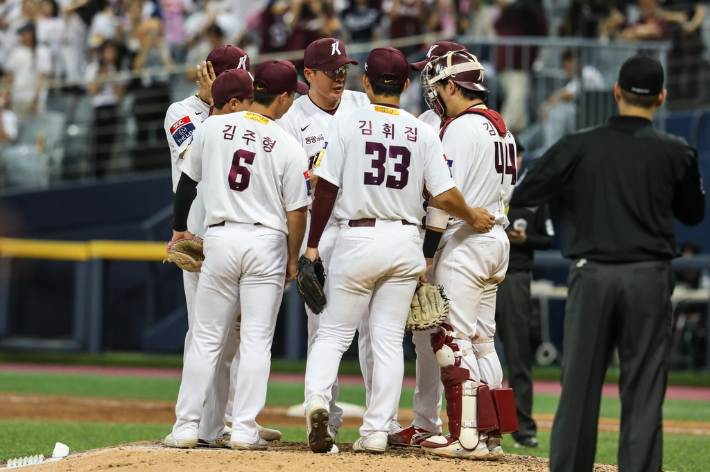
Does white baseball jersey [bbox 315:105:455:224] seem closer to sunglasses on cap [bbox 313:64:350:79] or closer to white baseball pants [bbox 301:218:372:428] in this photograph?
white baseball pants [bbox 301:218:372:428]

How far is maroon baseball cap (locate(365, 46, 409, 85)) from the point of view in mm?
5734

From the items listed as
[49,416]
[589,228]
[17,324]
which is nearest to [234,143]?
[589,228]

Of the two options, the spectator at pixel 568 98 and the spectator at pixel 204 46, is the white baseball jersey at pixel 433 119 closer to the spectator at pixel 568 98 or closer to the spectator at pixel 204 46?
the spectator at pixel 568 98

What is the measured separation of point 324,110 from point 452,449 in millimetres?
2225

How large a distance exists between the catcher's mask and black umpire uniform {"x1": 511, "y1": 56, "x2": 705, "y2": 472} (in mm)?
1400

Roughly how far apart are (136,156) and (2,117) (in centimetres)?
236

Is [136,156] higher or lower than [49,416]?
higher

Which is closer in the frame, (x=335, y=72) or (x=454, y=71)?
(x=454, y=71)

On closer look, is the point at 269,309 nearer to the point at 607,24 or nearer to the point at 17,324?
the point at 607,24

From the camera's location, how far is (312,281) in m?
5.58

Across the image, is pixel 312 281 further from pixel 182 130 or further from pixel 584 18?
pixel 584 18

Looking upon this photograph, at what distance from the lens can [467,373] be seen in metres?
5.77

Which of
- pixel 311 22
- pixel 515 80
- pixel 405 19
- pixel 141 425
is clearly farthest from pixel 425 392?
Answer: pixel 311 22

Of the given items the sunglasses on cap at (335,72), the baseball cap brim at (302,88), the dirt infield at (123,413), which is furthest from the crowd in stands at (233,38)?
the sunglasses on cap at (335,72)
